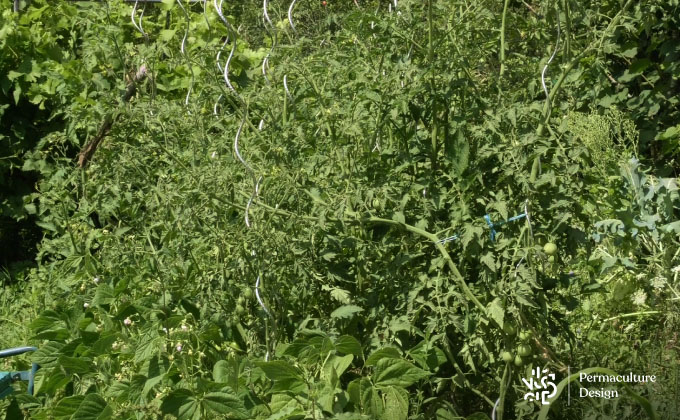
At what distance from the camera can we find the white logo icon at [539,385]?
7.90 ft

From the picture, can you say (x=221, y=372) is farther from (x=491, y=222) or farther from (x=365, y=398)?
(x=491, y=222)

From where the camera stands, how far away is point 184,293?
2867 millimetres

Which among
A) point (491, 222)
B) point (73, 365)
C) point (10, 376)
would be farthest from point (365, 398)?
point (10, 376)

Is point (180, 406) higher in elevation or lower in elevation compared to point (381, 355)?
lower

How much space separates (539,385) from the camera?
96.5 inches

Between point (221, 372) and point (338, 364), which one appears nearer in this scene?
point (338, 364)

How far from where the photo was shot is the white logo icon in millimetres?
2408

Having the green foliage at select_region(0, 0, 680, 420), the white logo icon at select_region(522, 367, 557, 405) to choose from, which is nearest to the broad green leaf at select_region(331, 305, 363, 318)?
the green foliage at select_region(0, 0, 680, 420)

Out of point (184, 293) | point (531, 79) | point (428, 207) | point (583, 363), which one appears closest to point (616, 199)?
point (583, 363)

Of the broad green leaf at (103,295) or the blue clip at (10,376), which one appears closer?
the blue clip at (10,376)

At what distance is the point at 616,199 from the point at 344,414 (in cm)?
218

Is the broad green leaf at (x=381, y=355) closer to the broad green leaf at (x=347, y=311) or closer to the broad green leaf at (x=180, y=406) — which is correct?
the broad green leaf at (x=347, y=311)

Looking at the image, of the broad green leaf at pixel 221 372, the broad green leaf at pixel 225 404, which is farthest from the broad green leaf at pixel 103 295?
the broad green leaf at pixel 225 404

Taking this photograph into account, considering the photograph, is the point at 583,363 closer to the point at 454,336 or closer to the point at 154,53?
the point at 454,336
